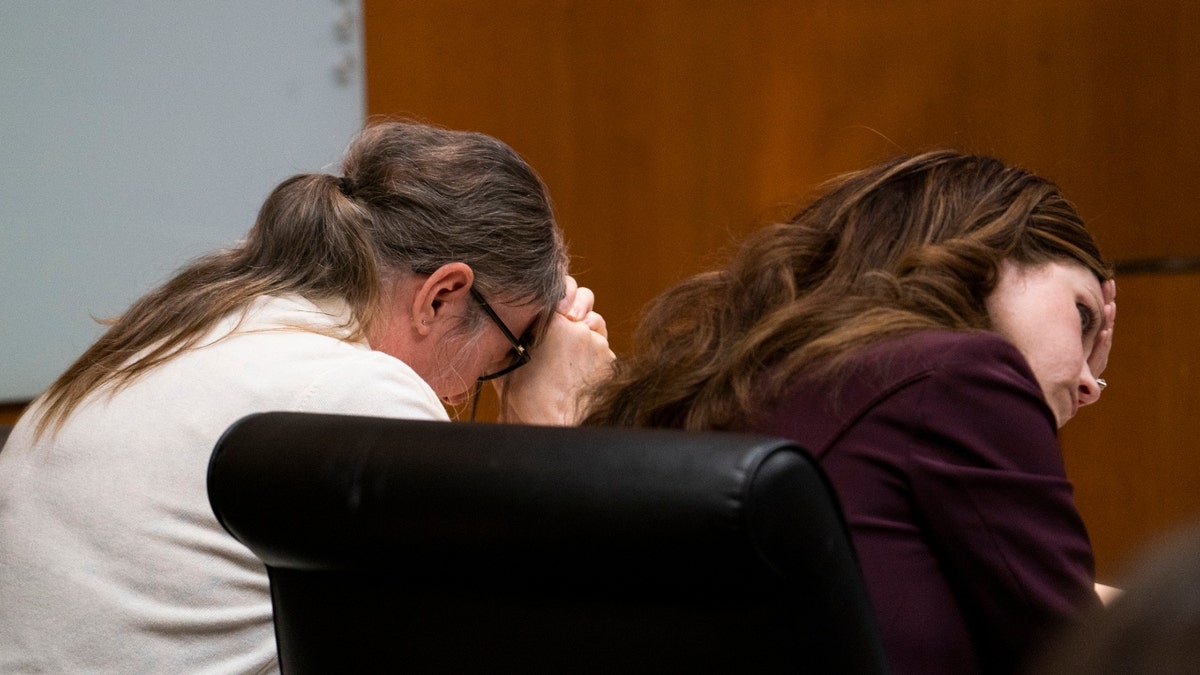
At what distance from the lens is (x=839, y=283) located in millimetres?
1128

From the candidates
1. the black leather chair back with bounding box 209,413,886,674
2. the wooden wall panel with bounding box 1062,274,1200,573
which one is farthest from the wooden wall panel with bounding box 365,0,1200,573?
the black leather chair back with bounding box 209,413,886,674

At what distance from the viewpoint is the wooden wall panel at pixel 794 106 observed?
323 centimetres

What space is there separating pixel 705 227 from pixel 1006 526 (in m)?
2.69

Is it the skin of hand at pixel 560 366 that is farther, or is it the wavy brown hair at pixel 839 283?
the skin of hand at pixel 560 366

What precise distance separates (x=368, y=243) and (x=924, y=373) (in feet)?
2.56

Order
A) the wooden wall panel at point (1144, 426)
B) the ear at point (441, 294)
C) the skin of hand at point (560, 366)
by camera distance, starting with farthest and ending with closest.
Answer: the wooden wall panel at point (1144, 426) → the skin of hand at point (560, 366) → the ear at point (441, 294)

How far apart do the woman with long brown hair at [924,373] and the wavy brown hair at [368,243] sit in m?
0.40

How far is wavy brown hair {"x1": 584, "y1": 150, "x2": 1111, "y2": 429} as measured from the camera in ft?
3.39

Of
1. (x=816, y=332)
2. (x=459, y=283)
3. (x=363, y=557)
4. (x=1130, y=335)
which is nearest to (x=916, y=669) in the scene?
(x=816, y=332)

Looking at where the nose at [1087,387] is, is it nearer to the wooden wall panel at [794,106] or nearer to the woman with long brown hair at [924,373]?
the woman with long brown hair at [924,373]

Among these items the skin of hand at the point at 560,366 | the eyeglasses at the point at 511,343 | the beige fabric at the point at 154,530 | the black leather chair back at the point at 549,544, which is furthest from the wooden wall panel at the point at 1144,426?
the black leather chair back at the point at 549,544

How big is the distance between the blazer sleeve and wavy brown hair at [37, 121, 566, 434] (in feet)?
2.32

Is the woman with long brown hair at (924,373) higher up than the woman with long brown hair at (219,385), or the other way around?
the woman with long brown hair at (924,373)

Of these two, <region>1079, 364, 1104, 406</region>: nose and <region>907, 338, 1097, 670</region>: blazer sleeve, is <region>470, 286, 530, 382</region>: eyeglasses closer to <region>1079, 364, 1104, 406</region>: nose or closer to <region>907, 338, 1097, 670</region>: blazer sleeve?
<region>1079, 364, 1104, 406</region>: nose
